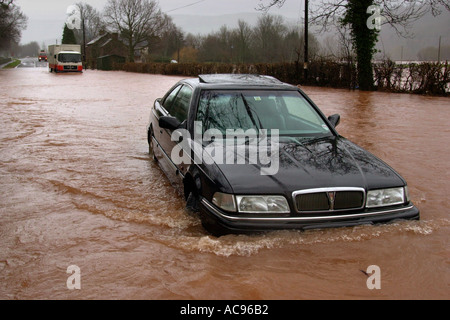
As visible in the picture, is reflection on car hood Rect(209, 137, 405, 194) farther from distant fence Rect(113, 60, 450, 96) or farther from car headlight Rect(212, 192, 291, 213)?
distant fence Rect(113, 60, 450, 96)

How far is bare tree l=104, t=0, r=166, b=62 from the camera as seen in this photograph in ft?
233

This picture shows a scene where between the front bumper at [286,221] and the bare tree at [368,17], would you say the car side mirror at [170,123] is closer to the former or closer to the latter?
the front bumper at [286,221]

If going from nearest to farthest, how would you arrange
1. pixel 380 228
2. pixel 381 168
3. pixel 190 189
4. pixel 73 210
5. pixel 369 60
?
pixel 380 228, pixel 381 168, pixel 190 189, pixel 73 210, pixel 369 60

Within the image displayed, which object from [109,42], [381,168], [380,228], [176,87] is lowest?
[380,228]

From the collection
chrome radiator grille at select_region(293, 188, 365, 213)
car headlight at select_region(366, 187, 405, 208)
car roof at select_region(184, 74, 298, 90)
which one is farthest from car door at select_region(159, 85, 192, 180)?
car headlight at select_region(366, 187, 405, 208)

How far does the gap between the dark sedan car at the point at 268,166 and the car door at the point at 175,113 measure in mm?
28

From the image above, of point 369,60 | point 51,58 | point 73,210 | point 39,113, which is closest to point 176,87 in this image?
point 73,210

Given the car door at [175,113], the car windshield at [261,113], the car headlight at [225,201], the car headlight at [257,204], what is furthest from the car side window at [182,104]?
the car headlight at [257,204]

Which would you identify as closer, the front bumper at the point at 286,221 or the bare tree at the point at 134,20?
the front bumper at the point at 286,221

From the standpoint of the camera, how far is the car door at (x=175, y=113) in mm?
4969

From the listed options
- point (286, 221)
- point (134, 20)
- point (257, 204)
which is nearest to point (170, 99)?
point (257, 204)
